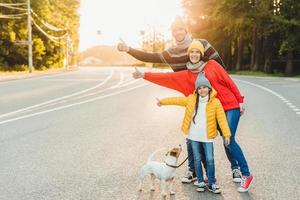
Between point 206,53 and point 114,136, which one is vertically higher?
point 206,53

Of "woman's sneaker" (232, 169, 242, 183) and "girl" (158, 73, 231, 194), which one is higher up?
"girl" (158, 73, 231, 194)

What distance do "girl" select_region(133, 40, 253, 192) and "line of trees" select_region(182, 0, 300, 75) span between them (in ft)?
126

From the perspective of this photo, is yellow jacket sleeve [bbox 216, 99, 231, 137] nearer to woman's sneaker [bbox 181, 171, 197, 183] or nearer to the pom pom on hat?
the pom pom on hat

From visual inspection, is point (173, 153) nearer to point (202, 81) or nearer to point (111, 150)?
point (202, 81)

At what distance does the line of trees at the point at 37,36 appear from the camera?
58156mm

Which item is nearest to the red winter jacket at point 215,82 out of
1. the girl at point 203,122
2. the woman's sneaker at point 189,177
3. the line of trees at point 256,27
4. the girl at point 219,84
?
the girl at point 219,84

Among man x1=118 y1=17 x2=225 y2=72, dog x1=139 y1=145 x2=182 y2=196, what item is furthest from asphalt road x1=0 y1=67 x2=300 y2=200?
man x1=118 y1=17 x2=225 y2=72

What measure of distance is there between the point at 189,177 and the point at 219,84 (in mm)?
1152

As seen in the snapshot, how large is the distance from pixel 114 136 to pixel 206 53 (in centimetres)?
419

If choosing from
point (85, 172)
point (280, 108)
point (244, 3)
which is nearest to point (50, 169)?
point (85, 172)

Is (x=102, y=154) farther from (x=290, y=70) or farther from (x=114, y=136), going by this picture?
(x=290, y=70)

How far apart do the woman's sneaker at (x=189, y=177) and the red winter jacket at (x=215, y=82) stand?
903mm

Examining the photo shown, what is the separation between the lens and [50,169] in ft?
21.8

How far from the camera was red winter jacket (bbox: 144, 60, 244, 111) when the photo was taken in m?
5.62
